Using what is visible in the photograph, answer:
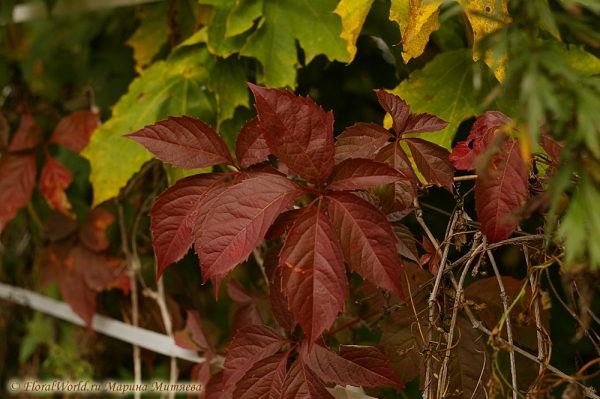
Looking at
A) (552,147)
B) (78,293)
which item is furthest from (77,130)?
(552,147)

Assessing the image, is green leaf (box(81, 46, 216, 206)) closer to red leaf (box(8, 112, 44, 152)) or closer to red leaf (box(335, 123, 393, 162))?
red leaf (box(8, 112, 44, 152))

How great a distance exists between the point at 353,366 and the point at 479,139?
0.30 meters

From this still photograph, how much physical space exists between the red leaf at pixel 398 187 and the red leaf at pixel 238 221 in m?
0.11

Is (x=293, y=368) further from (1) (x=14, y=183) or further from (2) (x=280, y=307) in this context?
(1) (x=14, y=183)

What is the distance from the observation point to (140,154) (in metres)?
0.95

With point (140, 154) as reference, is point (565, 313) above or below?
below

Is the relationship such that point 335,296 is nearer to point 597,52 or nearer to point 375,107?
point 597,52

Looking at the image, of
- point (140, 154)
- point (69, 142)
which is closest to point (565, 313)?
point (140, 154)

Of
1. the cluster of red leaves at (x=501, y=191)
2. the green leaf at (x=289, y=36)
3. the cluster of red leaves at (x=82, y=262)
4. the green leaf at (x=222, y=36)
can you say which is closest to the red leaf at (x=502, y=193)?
the cluster of red leaves at (x=501, y=191)

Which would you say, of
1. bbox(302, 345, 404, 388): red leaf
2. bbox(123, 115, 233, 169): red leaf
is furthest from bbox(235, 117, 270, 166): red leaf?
bbox(302, 345, 404, 388): red leaf

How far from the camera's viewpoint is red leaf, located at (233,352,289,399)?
25.7 inches

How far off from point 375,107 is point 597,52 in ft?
1.63

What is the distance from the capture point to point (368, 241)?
56 cm

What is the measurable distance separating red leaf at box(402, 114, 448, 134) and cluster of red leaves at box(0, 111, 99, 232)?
731mm
